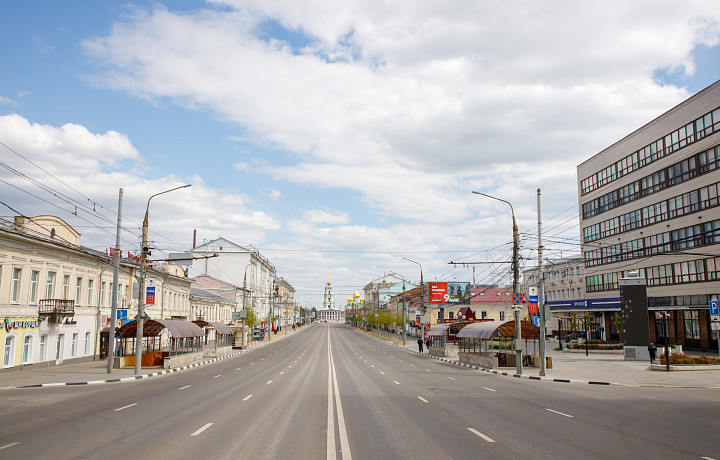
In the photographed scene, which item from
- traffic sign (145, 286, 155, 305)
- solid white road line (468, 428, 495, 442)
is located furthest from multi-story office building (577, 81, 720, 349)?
traffic sign (145, 286, 155, 305)

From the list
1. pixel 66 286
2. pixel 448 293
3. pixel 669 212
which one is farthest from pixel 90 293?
pixel 448 293

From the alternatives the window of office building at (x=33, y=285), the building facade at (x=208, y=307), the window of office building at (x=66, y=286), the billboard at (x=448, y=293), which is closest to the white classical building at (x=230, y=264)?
the building facade at (x=208, y=307)

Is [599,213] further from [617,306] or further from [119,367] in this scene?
[119,367]

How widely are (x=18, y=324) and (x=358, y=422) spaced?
25.2 m

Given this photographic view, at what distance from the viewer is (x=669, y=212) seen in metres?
A: 50.6

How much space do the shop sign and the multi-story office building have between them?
43.0 metres

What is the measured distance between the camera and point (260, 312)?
5108 inches

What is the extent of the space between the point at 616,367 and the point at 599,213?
109 feet

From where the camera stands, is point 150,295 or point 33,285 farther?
point 150,295

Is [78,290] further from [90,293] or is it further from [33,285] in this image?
[33,285]

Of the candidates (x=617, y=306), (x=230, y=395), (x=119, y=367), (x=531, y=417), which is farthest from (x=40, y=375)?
(x=617, y=306)

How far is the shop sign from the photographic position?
A: 28859 mm

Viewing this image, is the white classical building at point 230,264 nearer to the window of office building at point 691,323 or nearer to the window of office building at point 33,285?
the window of office building at point 33,285

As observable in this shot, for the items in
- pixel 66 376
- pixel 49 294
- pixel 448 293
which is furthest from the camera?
pixel 448 293
